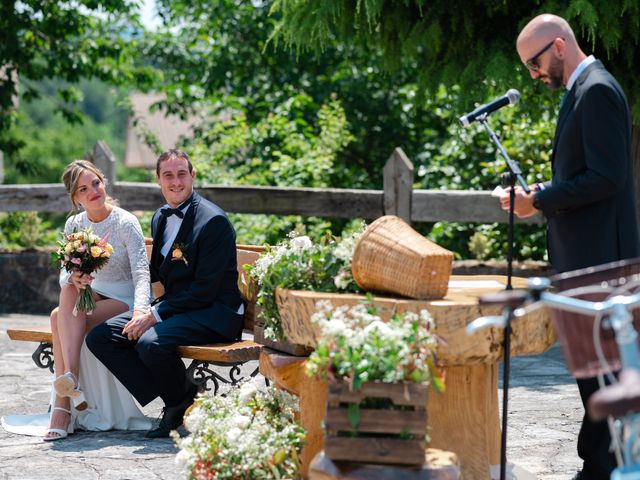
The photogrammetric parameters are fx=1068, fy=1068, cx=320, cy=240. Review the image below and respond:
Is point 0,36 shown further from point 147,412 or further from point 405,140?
point 147,412

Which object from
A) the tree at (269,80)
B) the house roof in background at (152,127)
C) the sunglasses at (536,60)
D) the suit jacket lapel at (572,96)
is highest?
the house roof in background at (152,127)

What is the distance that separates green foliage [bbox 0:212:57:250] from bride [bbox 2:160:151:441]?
4936 millimetres

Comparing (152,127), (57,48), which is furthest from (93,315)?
(152,127)

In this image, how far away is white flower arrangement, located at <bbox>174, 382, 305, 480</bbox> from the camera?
4.29 m

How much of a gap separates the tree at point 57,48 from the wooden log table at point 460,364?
30.7 feet

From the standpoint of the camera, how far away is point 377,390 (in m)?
3.90

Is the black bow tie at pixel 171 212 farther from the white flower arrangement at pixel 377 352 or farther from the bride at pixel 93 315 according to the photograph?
the white flower arrangement at pixel 377 352

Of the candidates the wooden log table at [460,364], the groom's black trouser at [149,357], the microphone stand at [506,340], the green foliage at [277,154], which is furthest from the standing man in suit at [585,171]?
the green foliage at [277,154]

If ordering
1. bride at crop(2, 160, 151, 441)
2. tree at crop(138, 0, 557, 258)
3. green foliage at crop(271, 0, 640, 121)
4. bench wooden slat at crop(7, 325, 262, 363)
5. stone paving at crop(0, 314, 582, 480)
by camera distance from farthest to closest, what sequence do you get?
1. tree at crop(138, 0, 557, 258)
2. green foliage at crop(271, 0, 640, 121)
3. bride at crop(2, 160, 151, 441)
4. bench wooden slat at crop(7, 325, 262, 363)
5. stone paving at crop(0, 314, 582, 480)

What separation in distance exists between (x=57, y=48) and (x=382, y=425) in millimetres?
10781

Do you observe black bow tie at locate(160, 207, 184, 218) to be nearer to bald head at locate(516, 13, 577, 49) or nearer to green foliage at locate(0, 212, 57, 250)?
bald head at locate(516, 13, 577, 49)

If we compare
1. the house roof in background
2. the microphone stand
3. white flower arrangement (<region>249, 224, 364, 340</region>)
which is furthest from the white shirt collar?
the house roof in background

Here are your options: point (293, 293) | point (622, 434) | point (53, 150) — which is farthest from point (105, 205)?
point (53, 150)

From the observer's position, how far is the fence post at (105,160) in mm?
10574
